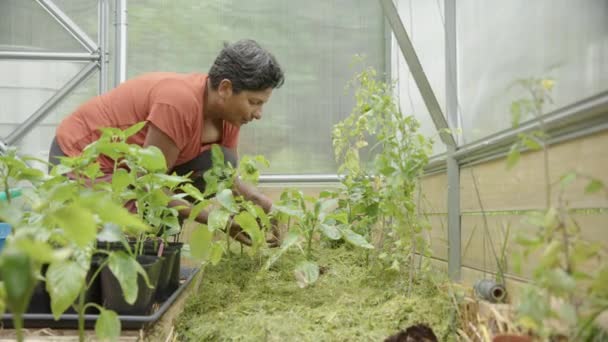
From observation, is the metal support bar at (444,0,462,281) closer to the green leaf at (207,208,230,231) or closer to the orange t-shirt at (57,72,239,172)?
the green leaf at (207,208,230,231)

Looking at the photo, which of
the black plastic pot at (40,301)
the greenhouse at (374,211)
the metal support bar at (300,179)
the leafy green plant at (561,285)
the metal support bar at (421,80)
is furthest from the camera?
the metal support bar at (300,179)

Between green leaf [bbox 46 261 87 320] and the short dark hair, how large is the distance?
119 centimetres

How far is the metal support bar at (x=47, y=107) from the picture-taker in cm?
288

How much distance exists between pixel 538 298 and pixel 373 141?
7.69 ft

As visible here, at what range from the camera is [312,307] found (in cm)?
120

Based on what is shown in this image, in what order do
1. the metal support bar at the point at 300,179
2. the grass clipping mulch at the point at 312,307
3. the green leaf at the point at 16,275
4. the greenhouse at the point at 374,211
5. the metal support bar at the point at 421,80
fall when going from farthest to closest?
the metal support bar at the point at 300,179 → the metal support bar at the point at 421,80 → the grass clipping mulch at the point at 312,307 → the greenhouse at the point at 374,211 → the green leaf at the point at 16,275

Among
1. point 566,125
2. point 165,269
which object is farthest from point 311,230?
point 566,125

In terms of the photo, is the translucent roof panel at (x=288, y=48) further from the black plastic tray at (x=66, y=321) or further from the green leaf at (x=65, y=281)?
the green leaf at (x=65, y=281)

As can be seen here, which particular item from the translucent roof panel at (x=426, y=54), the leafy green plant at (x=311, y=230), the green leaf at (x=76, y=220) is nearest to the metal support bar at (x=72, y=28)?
the translucent roof panel at (x=426, y=54)

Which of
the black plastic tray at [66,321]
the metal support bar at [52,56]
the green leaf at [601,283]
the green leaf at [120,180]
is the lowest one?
the black plastic tray at [66,321]

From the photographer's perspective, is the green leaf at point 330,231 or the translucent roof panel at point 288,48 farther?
the translucent roof panel at point 288,48

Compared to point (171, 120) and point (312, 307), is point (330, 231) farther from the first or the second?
point (171, 120)

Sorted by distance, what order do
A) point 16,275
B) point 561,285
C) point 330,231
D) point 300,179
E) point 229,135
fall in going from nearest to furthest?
point 16,275 → point 561,285 → point 330,231 → point 229,135 → point 300,179

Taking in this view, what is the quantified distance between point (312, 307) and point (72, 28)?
239 centimetres
